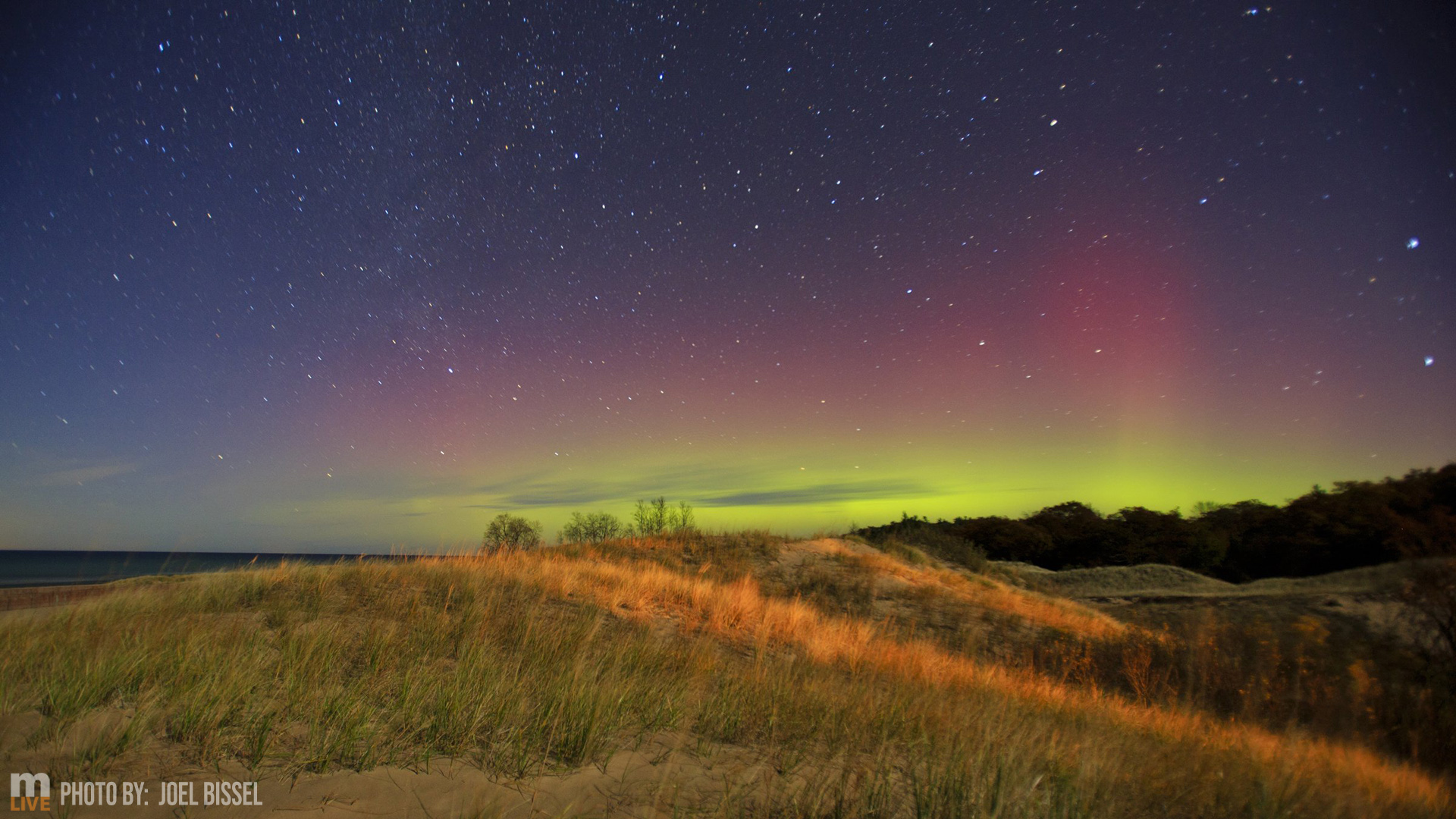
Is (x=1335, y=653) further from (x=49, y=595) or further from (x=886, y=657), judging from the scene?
(x=49, y=595)

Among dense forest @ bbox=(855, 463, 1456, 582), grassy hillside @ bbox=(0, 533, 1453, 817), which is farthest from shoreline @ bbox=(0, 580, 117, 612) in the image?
dense forest @ bbox=(855, 463, 1456, 582)

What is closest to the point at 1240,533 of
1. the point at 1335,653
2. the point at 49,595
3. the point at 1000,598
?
the point at 1000,598

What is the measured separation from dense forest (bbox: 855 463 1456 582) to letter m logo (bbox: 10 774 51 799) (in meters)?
20.6

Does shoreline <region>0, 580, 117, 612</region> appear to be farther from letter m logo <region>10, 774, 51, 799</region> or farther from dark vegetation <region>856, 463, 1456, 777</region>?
dark vegetation <region>856, 463, 1456, 777</region>

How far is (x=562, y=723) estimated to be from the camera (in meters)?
3.61

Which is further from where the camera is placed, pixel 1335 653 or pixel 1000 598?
pixel 1000 598

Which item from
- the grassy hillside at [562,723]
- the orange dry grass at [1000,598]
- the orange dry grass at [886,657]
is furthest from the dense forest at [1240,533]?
the grassy hillside at [562,723]

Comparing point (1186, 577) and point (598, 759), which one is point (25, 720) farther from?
point (1186, 577)

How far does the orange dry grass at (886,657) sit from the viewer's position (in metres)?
5.52

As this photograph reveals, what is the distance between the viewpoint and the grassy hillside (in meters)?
2.97

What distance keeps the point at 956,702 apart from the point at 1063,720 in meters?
1.24

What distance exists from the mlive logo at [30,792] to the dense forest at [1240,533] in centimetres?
2058

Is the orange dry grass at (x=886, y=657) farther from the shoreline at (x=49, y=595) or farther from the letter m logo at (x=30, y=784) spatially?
the letter m logo at (x=30, y=784)

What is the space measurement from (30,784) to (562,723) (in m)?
2.43
